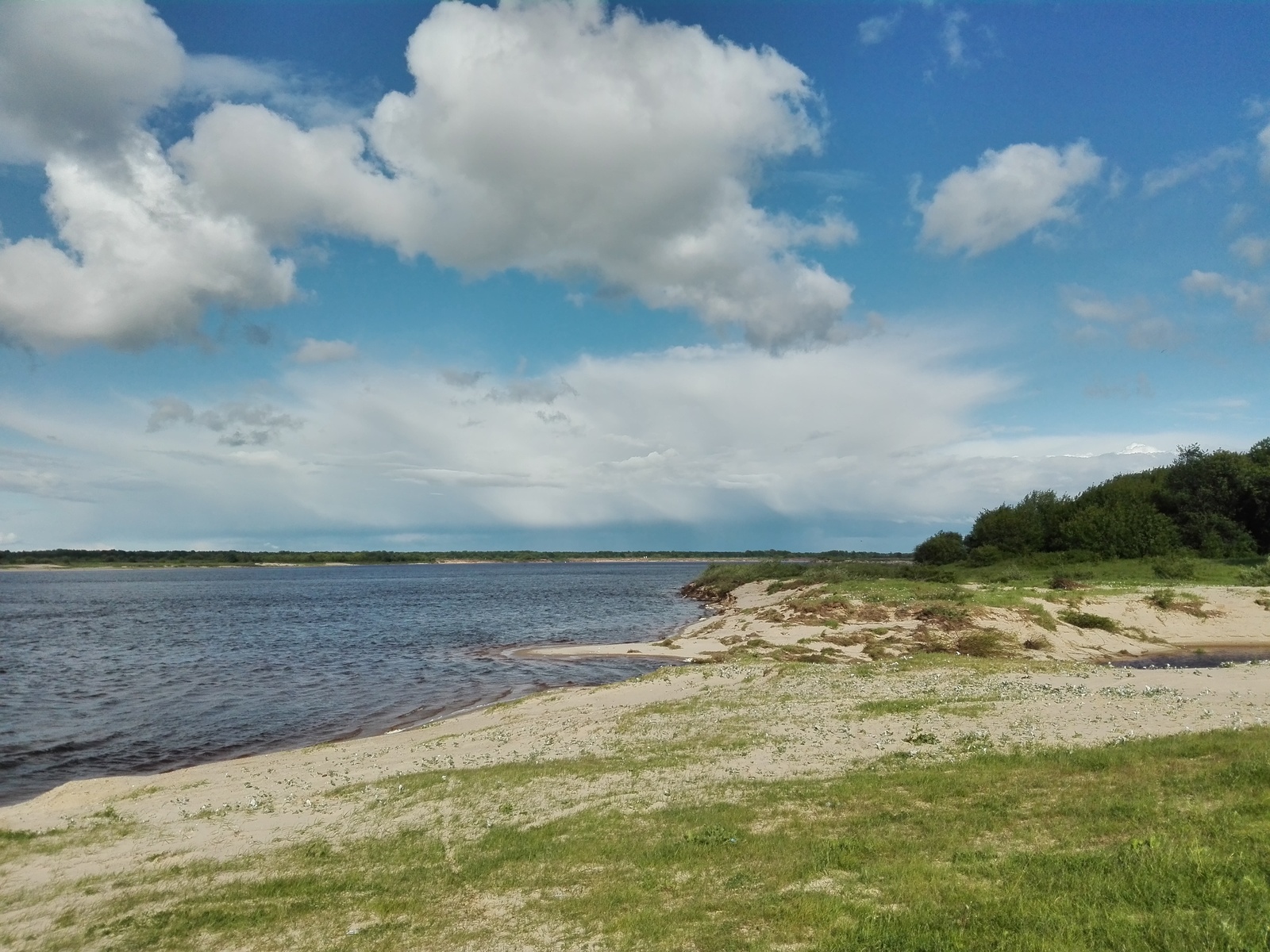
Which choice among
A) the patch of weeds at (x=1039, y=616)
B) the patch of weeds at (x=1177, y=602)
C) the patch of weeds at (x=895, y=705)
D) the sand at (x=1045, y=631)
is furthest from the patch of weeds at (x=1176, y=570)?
the patch of weeds at (x=895, y=705)

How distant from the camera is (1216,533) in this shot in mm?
81000

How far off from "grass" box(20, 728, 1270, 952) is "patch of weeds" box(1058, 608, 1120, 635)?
34.1 metres

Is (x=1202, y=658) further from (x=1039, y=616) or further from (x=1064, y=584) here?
(x=1064, y=584)

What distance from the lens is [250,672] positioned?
1869 inches

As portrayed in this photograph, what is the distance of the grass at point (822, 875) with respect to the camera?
8.62 m

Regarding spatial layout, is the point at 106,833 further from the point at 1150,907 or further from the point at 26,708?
the point at 26,708

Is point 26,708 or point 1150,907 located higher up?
point 1150,907

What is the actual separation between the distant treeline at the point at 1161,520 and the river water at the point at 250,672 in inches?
1587

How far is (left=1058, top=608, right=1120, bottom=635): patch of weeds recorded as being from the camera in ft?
Result: 152

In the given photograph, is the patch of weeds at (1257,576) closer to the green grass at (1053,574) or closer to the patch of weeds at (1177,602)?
the green grass at (1053,574)

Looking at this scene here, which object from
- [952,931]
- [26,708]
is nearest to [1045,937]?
[952,931]

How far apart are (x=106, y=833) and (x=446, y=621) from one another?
212ft

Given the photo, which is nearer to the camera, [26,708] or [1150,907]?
[1150,907]

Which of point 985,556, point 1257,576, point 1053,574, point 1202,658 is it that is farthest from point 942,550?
point 1202,658
